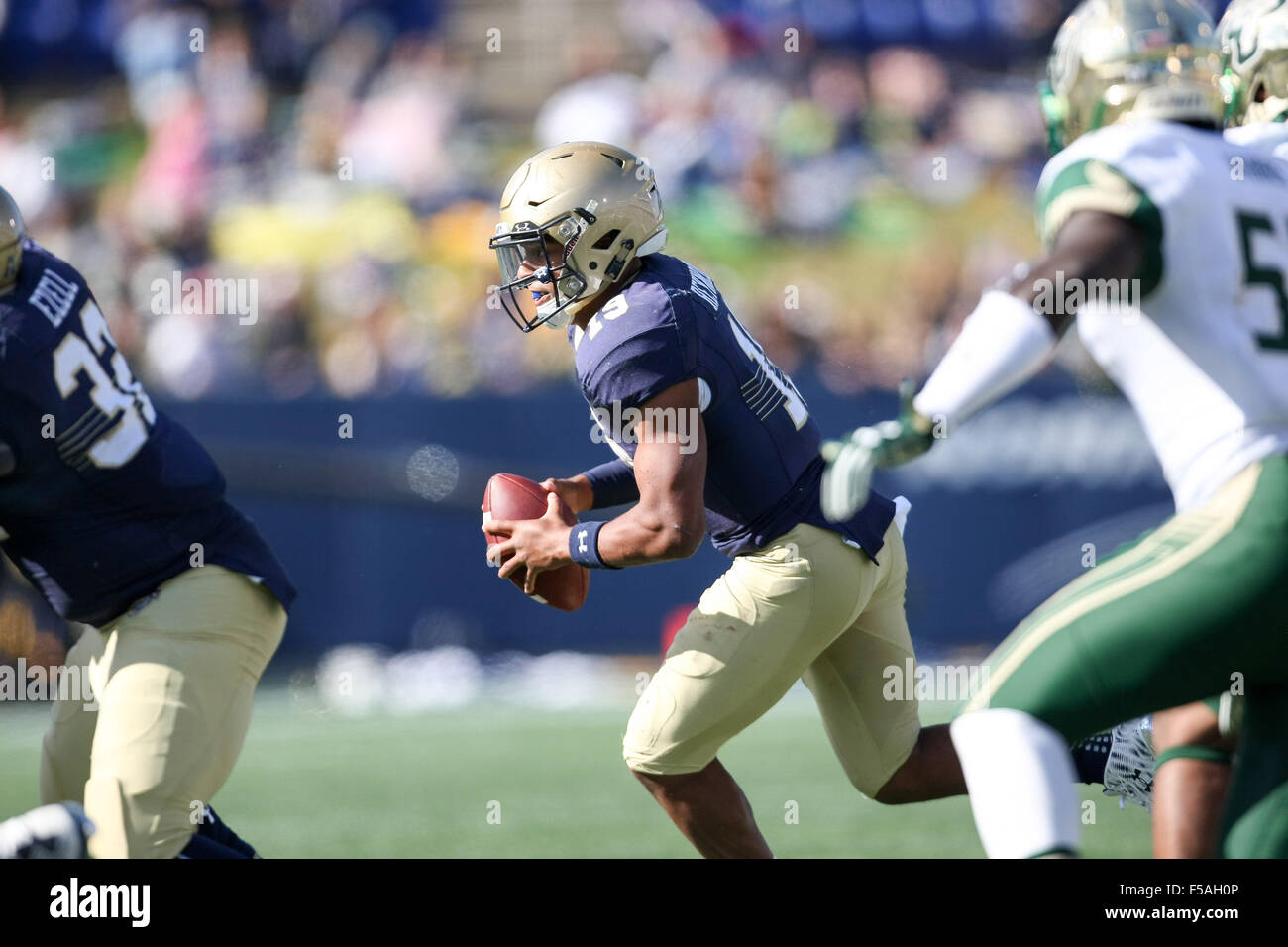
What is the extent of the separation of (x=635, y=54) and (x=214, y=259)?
11.2 ft

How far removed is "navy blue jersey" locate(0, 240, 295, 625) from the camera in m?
3.11

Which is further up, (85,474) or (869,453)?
(85,474)

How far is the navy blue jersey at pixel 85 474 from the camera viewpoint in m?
3.11

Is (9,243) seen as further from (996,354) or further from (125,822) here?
(996,354)

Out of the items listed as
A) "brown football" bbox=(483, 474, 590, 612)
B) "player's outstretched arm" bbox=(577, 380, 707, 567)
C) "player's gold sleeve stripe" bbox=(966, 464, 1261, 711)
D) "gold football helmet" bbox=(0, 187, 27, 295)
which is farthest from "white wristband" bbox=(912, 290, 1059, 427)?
"gold football helmet" bbox=(0, 187, 27, 295)

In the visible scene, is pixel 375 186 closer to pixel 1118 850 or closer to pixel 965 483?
pixel 965 483

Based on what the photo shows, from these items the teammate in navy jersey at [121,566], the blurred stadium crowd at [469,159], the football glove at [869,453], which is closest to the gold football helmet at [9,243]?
the teammate in navy jersey at [121,566]

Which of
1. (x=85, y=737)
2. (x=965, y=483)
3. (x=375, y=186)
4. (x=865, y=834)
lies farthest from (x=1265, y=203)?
(x=375, y=186)

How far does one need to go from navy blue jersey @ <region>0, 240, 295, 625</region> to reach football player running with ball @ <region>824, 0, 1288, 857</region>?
156cm

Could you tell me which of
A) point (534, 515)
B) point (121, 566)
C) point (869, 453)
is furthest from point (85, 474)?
point (869, 453)

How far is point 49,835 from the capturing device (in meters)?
2.92

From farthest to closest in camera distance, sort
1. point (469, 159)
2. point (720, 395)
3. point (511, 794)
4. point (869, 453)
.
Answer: point (469, 159) → point (511, 794) → point (720, 395) → point (869, 453)

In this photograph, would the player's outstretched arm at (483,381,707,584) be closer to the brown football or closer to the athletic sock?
the brown football

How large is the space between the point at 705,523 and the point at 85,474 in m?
1.24
